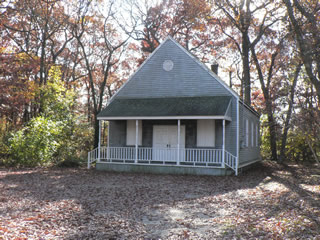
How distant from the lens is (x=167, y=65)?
1738 cm

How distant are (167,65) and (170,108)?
9.61 feet

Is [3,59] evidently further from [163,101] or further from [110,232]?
[110,232]

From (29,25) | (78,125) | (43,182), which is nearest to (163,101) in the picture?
(43,182)

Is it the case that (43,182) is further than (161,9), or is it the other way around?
(161,9)

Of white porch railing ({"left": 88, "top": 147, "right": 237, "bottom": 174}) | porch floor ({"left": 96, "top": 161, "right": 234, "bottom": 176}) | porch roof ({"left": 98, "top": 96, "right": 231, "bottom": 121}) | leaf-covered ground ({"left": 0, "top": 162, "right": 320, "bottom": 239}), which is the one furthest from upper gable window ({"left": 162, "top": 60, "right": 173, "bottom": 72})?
leaf-covered ground ({"left": 0, "top": 162, "right": 320, "bottom": 239})

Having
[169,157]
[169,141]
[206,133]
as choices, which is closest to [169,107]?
[169,141]

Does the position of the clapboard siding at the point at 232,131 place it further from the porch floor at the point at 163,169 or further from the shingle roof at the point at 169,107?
the porch floor at the point at 163,169

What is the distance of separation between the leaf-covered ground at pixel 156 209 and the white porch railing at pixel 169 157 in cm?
248

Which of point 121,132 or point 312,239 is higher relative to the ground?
point 121,132

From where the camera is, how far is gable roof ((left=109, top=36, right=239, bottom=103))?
16531 millimetres

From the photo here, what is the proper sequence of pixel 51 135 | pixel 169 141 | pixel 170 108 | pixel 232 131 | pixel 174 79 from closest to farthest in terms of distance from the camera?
pixel 170 108 → pixel 232 131 → pixel 169 141 → pixel 174 79 → pixel 51 135

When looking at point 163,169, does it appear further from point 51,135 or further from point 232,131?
point 51,135

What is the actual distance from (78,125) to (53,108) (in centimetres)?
226

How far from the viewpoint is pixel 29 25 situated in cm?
2431
